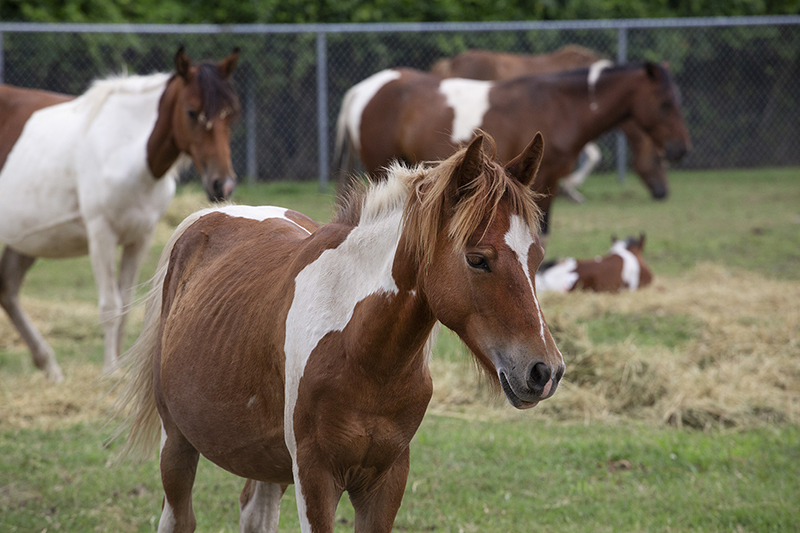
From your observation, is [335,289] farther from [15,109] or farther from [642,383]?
[15,109]

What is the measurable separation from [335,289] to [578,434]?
236 cm

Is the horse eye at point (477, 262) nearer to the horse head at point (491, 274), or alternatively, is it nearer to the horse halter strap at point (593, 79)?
the horse head at point (491, 274)

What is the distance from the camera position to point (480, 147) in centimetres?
169

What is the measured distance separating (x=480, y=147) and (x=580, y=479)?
2.10 metres

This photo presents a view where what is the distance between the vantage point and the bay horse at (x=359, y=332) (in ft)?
5.60

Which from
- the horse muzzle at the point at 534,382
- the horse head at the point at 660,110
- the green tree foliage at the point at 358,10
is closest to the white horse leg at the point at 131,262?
the horse muzzle at the point at 534,382

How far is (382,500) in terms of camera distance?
2002 millimetres

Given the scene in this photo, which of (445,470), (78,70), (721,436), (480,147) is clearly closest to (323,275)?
(480,147)

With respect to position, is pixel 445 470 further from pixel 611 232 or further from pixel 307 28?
pixel 307 28

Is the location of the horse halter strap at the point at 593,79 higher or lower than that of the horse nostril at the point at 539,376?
lower

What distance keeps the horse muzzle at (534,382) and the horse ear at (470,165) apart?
1.38 feet

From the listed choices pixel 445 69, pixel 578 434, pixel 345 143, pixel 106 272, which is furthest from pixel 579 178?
pixel 106 272

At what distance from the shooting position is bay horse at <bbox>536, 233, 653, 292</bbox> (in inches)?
250

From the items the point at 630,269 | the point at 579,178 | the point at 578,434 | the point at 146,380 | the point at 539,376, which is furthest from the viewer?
the point at 579,178
